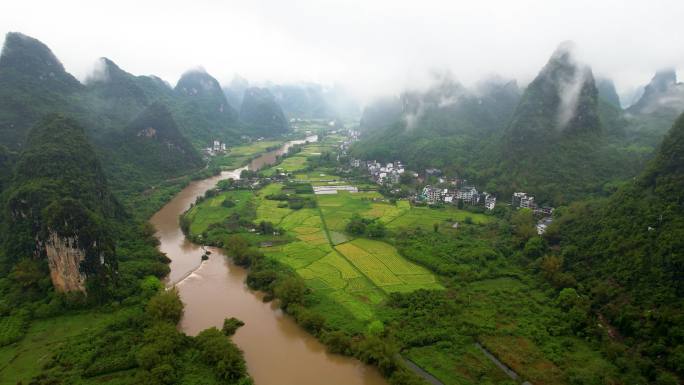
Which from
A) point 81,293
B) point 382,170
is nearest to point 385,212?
→ point 382,170

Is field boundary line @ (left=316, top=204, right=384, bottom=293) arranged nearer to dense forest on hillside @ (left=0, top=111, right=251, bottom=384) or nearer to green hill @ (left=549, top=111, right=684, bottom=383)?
dense forest on hillside @ (left=0, top=111, right=251, bottom=384)

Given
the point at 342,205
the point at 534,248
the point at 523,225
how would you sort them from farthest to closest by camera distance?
1. the point at 342,205
2. the point at 523,225
3. the point at 534,248

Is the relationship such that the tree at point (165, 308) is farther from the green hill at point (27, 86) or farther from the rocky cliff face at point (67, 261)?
the green hill at point (27, 86)

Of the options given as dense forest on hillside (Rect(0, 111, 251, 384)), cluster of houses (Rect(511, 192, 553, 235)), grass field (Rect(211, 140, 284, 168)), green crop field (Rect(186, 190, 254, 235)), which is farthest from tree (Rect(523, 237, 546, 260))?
grass field (Rect(211, 140, 284, 168))

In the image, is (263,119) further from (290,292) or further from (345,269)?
(290,292)

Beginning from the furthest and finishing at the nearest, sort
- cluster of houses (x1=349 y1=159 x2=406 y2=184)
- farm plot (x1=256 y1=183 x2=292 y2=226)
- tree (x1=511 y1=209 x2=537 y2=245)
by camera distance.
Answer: cluster of houses (x1=349 y1=159 x2=406 y2=184) < farm plot (x1=256 y1=183 x2=292 y2=226) < tree (x1=511 y1=209 x2=537 y2=245)

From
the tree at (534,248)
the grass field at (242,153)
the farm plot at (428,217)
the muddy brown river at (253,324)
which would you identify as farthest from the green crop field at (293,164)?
the tree at (534,248)
